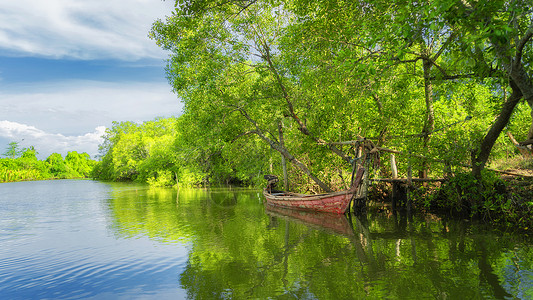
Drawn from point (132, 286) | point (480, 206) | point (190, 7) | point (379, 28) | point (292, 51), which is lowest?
point (132, 286)

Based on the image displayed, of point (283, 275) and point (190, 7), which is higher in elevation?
point (190, 7)

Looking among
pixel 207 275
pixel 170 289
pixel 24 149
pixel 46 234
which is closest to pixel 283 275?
pixel 207 275

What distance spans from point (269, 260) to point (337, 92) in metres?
10.2

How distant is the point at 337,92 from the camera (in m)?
16.5

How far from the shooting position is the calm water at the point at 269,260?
6605 mm

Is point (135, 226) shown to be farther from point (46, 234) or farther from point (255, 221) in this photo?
point (255, 221)

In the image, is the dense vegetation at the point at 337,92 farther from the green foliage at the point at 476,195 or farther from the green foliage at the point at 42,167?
the green foliage at the point at 42,167

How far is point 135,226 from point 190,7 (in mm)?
9546

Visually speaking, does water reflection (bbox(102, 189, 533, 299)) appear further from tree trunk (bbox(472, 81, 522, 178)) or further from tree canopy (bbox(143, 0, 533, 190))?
tree canopy (bbox(143, 0, 533, 190))

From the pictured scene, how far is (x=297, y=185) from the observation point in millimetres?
24109

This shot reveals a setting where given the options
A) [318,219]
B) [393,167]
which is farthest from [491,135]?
[318,219]

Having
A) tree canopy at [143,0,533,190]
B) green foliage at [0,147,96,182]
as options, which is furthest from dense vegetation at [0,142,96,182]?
tree canopy at [143,0,533,190]

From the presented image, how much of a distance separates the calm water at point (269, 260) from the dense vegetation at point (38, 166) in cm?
8328

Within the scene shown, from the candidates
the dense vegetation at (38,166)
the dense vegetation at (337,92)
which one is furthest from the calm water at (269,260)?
the dense vegetation at (38,166)
